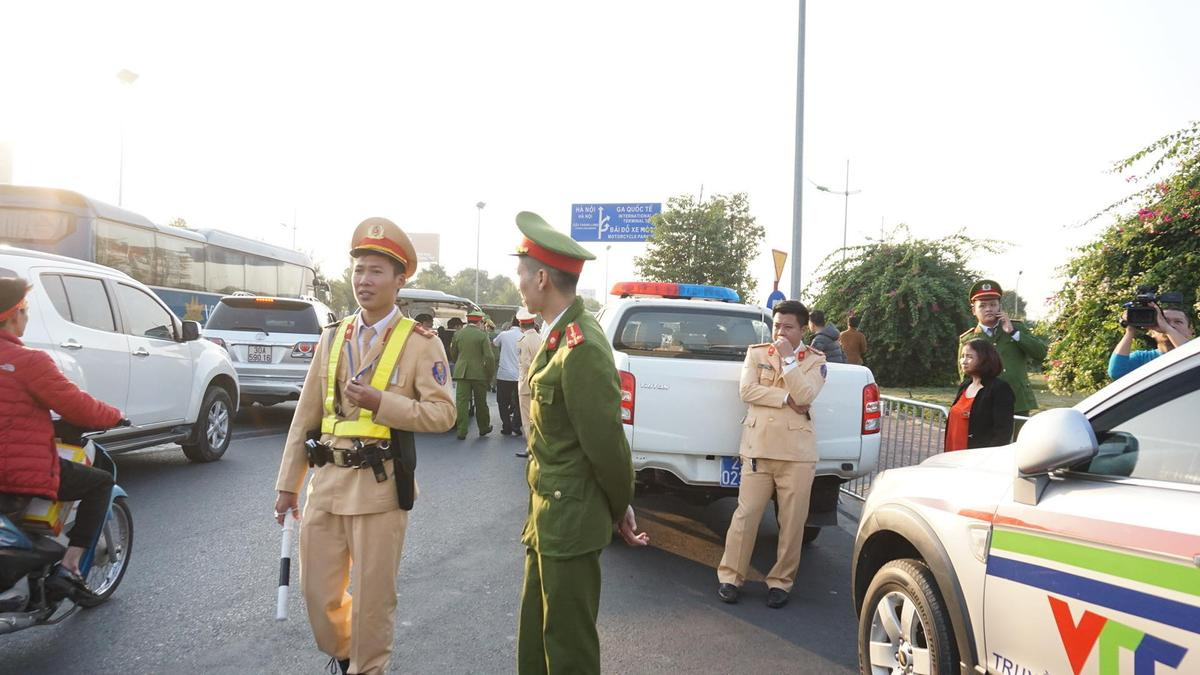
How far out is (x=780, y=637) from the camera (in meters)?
4.28

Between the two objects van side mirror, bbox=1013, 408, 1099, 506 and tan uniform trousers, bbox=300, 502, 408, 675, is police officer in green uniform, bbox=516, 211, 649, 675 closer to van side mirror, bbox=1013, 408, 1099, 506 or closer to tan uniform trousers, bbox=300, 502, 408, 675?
tan uniform trousers, bbox=300, 502, 408, 675

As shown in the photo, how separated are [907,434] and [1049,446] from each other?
527cm

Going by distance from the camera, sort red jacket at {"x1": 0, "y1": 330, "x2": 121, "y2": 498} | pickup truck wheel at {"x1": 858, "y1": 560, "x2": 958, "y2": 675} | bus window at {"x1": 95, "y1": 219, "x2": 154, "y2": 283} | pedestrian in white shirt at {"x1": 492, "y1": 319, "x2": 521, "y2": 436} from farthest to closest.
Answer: bus window at {"x1": 95, "y1": 219, "x2": 154, "y2": 283}
pedestrian in white shirt at {"x1": 492, "y1": 319, "x2": 521, "y2": 436}
red jacket at {"x1": 0, "y1": 330, "x2": 121, "y2": 498}
pickup truck wheel at {"x1": 858, "y1": 560, "x2": 958, "y2": 675}

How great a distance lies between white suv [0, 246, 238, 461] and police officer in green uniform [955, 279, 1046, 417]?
6.66 meters

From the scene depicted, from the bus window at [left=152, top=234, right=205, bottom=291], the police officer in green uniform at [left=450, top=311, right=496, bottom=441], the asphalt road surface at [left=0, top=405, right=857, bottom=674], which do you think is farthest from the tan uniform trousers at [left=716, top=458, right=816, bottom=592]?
the bus window at [left=152, top=234, right=205, bottom=291]

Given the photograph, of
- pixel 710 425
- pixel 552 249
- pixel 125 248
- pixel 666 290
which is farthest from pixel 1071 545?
pixel 125 248

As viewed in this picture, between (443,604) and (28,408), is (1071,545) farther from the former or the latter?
(28,408)

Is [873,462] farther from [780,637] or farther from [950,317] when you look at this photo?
[950,317]

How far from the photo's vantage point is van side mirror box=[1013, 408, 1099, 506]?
2232mm

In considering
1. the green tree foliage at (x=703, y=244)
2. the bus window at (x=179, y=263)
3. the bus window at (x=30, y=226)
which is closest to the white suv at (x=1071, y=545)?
the bus window at (x=30, y=226)

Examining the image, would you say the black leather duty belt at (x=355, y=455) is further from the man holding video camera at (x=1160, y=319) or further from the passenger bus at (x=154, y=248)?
the passenger bus at (x=154, y=248)

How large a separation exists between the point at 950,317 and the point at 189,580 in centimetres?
1726

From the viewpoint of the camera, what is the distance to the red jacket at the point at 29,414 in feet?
11.3

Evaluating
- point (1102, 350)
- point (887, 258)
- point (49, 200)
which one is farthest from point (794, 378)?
point (887, 258)
